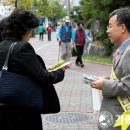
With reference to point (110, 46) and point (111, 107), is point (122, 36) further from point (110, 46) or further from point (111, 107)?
point (110, 46)

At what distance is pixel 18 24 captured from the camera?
3131 millimetres

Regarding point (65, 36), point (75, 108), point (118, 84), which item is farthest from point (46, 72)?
point (65, 36)

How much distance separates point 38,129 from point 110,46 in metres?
16.3

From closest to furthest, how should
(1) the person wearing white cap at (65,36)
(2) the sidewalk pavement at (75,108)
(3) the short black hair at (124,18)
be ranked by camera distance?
(3) the short black hair at (124,18), (2) the sidewalk pavement at (75,108), (1) the person wearing white cap at (65,36)

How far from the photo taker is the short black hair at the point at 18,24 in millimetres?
3135

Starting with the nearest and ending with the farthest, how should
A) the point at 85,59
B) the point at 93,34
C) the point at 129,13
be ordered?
1. the point at 129,13
2. the point at 85,59
3. the point at 93,34

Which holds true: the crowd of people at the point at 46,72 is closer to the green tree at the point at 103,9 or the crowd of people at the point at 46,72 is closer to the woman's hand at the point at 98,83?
the woman's hand at the point at 98,83

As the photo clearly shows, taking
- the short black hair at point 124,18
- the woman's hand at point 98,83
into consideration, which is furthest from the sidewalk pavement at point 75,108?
the short black hair at point 124,18

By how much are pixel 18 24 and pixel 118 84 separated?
96 centimetres

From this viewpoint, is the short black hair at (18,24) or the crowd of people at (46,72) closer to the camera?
the crowd of people at (46,72)

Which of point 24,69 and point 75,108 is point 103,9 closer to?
point 75,108

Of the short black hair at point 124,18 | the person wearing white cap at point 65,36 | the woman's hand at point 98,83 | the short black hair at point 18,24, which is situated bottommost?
the person wearing white cap at point 65,36

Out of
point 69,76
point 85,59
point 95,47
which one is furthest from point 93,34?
point 69,76

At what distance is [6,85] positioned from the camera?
9.82ft
